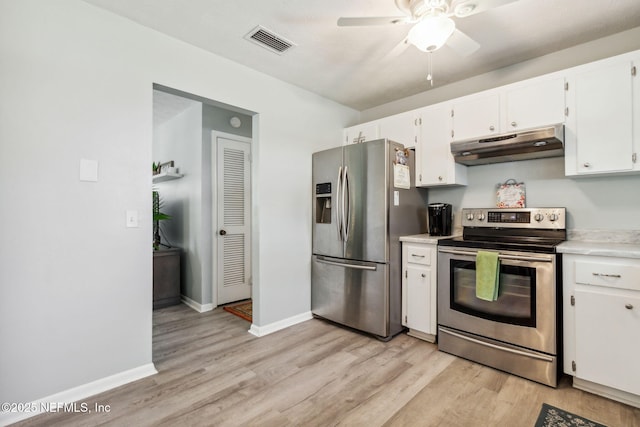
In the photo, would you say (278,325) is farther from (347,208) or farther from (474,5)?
(474,5)

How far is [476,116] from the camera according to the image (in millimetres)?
2730

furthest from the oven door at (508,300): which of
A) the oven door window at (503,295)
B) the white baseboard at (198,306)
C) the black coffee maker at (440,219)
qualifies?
the white baseboard at (198,306)

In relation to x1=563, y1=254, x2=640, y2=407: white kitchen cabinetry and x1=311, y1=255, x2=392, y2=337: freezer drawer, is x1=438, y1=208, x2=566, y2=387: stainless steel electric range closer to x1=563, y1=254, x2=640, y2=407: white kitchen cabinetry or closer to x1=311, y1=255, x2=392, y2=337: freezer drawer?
x1=563, y1=254, x2=640, y2=407: white kitchen cabinetry

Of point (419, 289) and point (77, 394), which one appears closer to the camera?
point (77, 394)

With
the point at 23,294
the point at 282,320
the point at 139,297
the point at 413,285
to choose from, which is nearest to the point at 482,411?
the point at 413,285

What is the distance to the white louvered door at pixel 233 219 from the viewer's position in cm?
386

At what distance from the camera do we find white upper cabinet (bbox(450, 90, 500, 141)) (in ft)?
8.64

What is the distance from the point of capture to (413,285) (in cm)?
279

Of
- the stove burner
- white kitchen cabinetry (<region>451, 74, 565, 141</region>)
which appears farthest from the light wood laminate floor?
white kitchen cabinetry (<region>451, 74, 565, 141</region>)

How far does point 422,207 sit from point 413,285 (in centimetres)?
91

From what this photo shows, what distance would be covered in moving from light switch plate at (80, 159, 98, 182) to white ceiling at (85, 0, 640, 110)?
107 centimetres

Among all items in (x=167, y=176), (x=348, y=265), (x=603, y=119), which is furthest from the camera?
(x=167, y=176)

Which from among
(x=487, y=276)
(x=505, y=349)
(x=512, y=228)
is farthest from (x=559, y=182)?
(x=505, y=349)

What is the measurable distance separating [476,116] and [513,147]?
1.65ft
